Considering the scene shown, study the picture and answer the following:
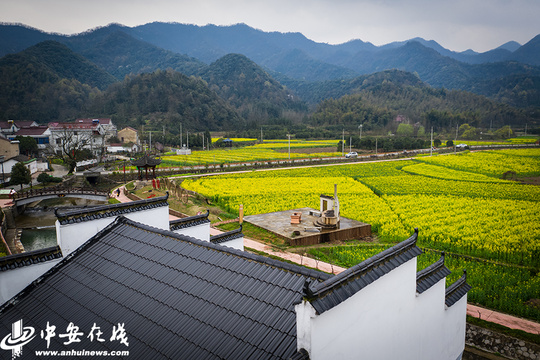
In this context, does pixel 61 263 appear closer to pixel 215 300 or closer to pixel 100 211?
pixel 100 211

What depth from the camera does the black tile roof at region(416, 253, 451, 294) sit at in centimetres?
514

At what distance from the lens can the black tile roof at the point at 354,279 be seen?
3.26 m

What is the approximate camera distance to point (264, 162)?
42656 millimetres

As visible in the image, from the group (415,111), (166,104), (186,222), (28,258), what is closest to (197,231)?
(186,222)

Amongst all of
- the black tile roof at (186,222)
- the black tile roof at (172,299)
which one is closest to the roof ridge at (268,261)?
the black tile roof at (172,299)

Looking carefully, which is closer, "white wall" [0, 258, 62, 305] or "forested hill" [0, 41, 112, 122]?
"white wall" [0, 258, 62, 305]

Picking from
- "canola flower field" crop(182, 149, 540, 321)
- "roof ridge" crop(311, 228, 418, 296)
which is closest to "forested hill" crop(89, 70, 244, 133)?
"canola flower field" crop(182, 149, 540, 321)

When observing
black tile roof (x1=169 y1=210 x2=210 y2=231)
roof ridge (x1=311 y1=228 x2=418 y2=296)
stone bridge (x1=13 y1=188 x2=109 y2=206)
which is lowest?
stone bridge (x1=13 y1=188 x2=109 y2=206)

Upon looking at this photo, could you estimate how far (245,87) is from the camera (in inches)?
5763

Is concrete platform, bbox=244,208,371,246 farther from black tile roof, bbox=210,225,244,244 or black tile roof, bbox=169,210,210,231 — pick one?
black tile roof, bbox=169,210,210,231

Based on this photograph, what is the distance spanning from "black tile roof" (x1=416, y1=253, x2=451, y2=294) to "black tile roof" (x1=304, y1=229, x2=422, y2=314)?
0.77 metres

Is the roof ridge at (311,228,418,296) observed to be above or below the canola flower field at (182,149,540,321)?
above

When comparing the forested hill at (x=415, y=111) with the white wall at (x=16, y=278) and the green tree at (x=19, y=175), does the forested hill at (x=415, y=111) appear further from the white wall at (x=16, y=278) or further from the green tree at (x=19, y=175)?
the white wall at (x=16, y=278)

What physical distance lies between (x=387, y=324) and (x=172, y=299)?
2627 mm
